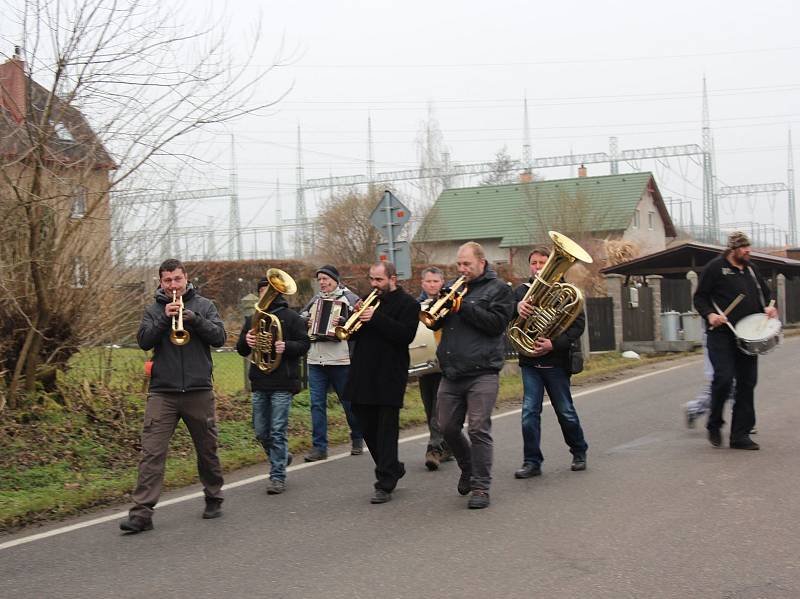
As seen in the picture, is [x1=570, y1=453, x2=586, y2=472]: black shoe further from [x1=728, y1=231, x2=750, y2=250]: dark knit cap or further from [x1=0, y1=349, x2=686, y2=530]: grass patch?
[x1=0, y1=349, x2=686, y2=530]: grass patch

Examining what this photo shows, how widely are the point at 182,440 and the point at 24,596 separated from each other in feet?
17.3

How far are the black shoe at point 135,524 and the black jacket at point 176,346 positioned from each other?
38.6 inches

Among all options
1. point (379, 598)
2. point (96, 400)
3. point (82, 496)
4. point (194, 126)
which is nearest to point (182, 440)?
point (96, 400)

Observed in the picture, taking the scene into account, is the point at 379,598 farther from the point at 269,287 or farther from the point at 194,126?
the point at 194,126

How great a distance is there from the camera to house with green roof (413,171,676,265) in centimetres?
4728

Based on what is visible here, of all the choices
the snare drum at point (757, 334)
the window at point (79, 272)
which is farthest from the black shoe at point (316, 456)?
the snare drum at point (757, 334)

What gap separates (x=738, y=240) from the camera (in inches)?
370

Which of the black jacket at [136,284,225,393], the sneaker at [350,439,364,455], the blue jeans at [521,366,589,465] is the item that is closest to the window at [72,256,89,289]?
the sneaker at [350,439,364,455]

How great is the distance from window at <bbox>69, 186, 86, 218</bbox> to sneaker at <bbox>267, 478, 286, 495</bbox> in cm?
399

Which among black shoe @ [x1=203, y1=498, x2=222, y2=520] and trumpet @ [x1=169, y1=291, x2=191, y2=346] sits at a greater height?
trumpet @ [x1=169, y1=291, x2=191, y2=346]

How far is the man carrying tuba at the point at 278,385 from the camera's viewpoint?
882 cm

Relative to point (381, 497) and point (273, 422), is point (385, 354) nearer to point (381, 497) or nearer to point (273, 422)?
point (381, 497)

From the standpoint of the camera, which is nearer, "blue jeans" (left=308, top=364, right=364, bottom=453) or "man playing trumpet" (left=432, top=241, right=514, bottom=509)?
"man playing trumpet" (left=432, top=241, right=514, bottom=509)

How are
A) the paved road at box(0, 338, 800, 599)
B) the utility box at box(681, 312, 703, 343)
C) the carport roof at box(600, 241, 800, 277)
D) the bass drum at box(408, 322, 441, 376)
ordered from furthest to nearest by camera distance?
the carport roof at box(600, 241, 800, 277), the utility box at box(681, 312, 703, 343), the bass drum at box(408, 322, 441, 376), the paved road at box(0, 338, 800, 599)
